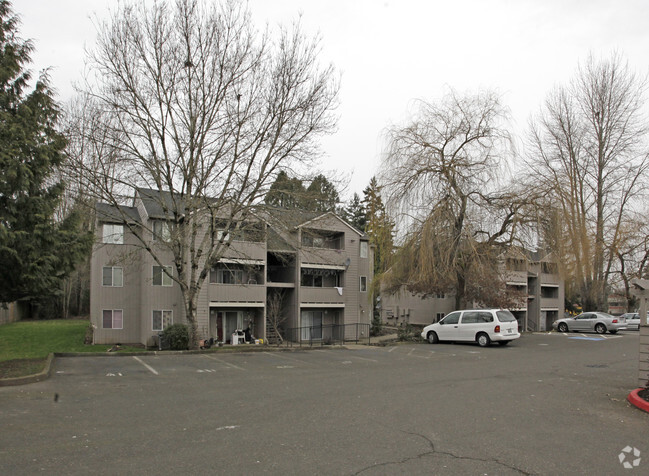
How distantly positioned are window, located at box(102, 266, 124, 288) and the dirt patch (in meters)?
16.1

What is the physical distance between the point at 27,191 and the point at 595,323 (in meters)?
33.7

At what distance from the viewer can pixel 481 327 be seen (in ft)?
73.9

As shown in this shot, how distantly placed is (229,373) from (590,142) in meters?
35.4

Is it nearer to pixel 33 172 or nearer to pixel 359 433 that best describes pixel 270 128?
pixel 33 172

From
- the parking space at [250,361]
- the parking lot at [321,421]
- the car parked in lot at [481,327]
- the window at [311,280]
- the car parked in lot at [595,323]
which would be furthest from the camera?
the window at [311,280]

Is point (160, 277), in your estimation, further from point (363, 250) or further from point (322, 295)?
point (363, 250)

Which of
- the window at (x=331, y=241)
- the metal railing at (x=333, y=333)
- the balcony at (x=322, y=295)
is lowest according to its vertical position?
the metal railing at (x=333, y=333)

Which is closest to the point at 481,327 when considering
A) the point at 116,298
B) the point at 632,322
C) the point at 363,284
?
the point at 363,284

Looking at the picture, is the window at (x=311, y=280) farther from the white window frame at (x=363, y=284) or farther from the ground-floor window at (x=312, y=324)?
the white window frame at (x=363, y=284)

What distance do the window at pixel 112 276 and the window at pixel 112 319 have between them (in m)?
1.55

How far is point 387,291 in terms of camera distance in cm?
2905

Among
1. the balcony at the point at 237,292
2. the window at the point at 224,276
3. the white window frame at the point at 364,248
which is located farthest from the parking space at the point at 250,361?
the white window frame at the point at 364,248

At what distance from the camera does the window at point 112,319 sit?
30156 mm

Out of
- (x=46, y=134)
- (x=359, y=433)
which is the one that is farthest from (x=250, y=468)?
(x=46, y=134)
